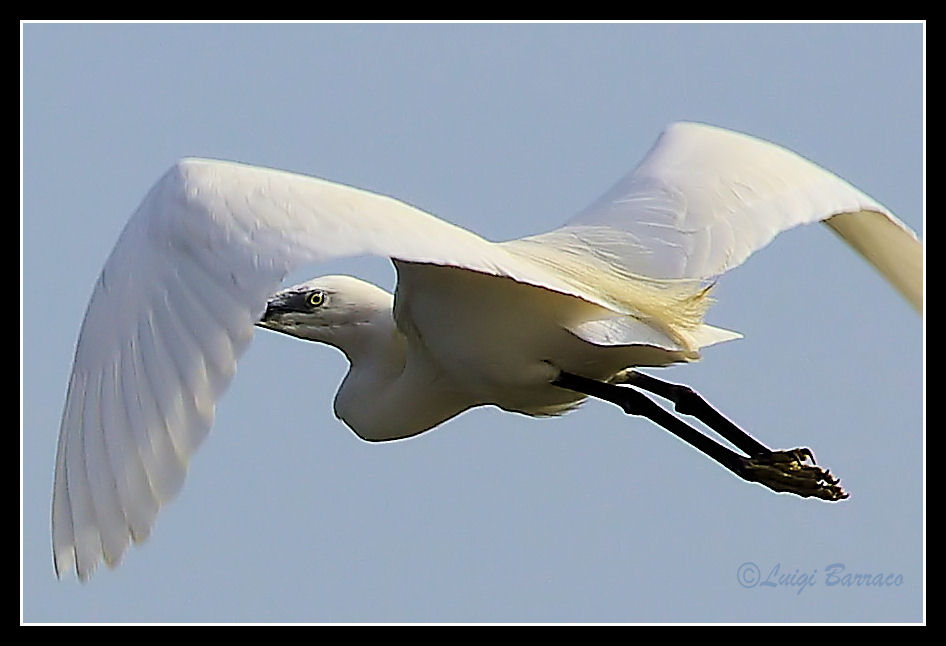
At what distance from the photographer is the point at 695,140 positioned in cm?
524

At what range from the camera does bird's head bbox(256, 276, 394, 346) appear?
4996 mm

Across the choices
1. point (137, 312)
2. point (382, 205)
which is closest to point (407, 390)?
point (382, 205)

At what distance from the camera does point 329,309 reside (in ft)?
16.5

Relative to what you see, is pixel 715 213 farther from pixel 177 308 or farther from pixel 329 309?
pixel 177 308

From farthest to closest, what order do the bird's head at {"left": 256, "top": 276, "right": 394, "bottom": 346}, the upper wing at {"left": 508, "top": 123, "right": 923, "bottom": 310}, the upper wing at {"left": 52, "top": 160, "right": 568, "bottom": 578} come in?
1. the bird's head at {"left": 256, "top": 276, "right": 394, "bottom": 346}
2. the upper wing at {"left": 508, "top": 123, "right": 923, "bottom": 310}
3. the upper wing at {"left": 52, "top": 160, "right": 568, "bottom": 578}

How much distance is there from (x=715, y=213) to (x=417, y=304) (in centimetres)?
86

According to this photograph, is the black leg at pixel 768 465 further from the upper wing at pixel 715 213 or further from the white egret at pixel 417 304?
the upper wing at pixel 715 213

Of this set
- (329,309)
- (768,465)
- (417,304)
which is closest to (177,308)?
(417,304)

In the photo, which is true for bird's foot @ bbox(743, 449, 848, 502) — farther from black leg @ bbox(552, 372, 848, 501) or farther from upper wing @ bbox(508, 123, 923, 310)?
upper wing @ bbox(508, 123, 923, 310)

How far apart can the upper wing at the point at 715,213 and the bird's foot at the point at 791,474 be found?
1.82 ft

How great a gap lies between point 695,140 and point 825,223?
0.52 meters

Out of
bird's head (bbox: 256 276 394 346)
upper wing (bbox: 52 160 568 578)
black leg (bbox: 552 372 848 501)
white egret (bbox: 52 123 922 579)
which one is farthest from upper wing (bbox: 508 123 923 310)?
upper wing (bbox: 52 160 568 578)

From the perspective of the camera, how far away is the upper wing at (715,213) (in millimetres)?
4480

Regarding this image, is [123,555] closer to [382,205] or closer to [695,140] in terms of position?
[382,205]
